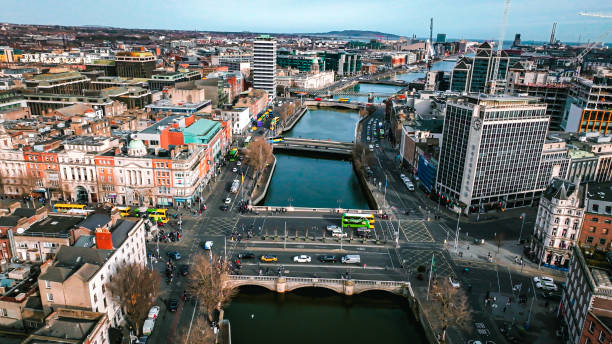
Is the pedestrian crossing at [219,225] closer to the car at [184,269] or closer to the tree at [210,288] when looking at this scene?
the car at [184,269]

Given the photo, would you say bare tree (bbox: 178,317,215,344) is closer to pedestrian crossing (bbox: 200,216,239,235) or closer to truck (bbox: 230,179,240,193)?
pedestrian crossing (bbox: 200,216,239,235)

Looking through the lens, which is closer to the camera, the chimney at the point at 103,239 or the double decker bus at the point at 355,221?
the chimney at the point at 103,239

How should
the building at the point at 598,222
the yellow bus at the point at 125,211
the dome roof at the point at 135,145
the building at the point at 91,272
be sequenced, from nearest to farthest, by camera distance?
the building at the point at 91,272
the building at the point at 598,222
the yellow bus at the point at 125,211
the dome roof at the point at 135,145

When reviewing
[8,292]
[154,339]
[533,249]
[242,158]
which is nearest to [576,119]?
[533,249]

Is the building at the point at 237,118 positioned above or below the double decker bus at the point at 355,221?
above

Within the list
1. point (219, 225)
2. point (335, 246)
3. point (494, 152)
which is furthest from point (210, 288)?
point (494, 152)

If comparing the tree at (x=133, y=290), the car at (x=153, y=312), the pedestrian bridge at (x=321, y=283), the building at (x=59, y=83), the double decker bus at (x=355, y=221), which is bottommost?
the pedestrian bridge at (x=321, y=283)

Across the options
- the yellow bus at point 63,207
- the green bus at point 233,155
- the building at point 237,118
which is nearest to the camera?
the yellow bus at point 63,207

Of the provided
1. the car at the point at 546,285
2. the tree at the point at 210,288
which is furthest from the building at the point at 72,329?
the car at the point at 546,285
